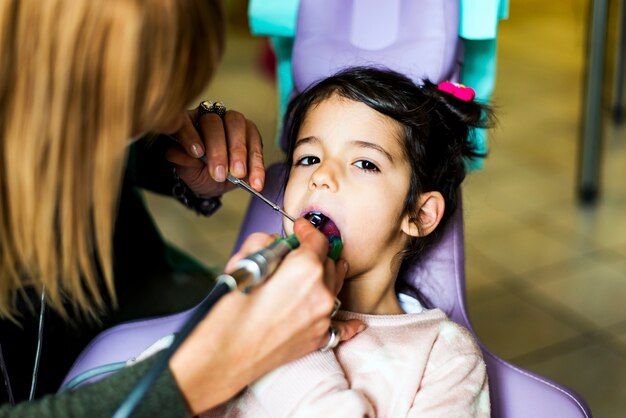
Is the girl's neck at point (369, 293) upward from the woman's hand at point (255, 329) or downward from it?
downward

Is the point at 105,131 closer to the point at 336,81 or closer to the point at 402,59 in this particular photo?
the point at 336,81

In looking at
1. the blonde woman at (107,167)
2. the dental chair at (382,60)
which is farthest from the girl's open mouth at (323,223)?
the dental chair at (382,60)

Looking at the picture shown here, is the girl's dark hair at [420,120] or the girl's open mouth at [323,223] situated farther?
the girl's dark hair at [420,120]

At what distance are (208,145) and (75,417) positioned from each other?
47cm

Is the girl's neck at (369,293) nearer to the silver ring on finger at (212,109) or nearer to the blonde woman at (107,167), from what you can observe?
the blonde woman at (107,167)

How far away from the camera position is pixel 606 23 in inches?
94.6

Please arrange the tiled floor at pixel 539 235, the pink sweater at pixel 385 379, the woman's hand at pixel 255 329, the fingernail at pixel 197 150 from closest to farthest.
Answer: the woman's hand at pixel 255 329 → the pink sweater at pixel 385 379 → the fingernail at pixel 197 150 → the tiled floor at pixel 539 235

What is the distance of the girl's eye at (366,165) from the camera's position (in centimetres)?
114

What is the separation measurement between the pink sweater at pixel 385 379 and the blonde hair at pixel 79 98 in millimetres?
278

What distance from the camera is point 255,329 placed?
0.87 metres

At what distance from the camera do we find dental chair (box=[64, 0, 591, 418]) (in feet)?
3.94

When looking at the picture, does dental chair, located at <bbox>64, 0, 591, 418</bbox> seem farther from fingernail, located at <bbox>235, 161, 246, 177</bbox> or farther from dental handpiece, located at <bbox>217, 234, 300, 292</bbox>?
dental handpiece, located at <bbox>217, 234, 300, 292</bbox>

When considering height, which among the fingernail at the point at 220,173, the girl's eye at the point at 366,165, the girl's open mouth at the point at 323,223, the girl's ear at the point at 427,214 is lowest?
the girl's ear at the point at 427,214

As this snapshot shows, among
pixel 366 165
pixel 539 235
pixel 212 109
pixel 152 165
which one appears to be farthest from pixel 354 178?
pixel 539 235
